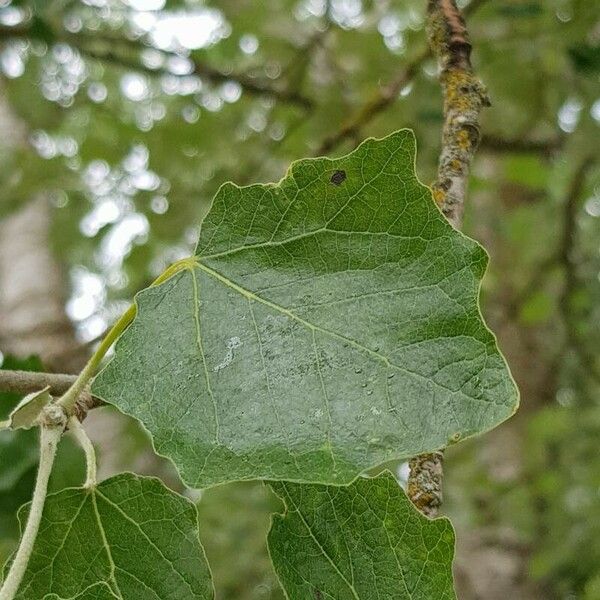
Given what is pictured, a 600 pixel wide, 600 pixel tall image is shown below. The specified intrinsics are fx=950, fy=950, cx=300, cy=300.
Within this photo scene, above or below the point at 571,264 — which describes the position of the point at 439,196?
above

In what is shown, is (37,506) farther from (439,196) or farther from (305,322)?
(439,196)

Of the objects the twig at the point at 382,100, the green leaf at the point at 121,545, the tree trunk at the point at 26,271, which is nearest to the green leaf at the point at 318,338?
the green leaf at the point at 121,545

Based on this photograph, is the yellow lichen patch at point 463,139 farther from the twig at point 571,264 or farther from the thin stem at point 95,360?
the twig at point 571,264

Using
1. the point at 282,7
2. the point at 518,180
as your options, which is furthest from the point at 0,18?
the point at 518,180

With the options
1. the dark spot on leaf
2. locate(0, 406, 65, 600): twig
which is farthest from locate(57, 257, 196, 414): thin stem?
the dark spot on leaf

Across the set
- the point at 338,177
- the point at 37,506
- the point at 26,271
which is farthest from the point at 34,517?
the point at 26,271

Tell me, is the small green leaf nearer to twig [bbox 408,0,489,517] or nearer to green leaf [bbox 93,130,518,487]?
green leaf [bbox 93,130,518,487]
